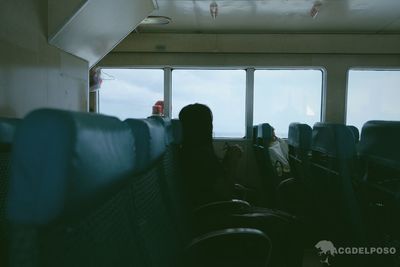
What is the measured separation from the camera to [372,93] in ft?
16.6

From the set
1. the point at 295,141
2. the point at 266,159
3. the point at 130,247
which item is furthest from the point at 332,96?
the point at 130,247

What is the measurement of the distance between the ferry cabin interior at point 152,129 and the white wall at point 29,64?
1 cm

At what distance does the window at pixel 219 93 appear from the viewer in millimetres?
5137

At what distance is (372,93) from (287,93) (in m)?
1.17

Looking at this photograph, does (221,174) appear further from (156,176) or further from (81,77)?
(81,77)

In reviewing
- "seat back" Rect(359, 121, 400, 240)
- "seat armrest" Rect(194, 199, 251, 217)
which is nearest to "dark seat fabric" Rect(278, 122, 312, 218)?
"seat back" Rect(359, 121, 400, 240)

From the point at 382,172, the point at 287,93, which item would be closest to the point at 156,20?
the point at 287,93

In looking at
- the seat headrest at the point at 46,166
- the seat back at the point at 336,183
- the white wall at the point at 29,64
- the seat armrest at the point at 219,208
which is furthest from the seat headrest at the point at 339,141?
the white wall at the point at 29,64

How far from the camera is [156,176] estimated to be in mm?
1319

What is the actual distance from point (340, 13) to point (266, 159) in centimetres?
208

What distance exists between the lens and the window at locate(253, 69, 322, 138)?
16.8ft

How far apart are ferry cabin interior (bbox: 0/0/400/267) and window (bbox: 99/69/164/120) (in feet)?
0.36

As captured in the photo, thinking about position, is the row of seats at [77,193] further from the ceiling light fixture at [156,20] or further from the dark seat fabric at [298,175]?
the ceiling light fixture at [156,20]

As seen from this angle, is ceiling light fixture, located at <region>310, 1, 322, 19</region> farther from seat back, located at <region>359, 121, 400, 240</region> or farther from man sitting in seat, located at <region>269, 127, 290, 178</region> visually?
seat back, located at <region>359, 121, 400, 240</region>
